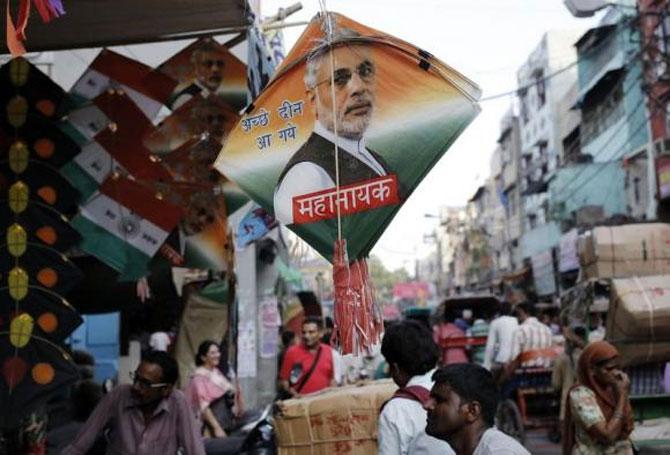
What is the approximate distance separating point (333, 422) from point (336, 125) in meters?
1.97

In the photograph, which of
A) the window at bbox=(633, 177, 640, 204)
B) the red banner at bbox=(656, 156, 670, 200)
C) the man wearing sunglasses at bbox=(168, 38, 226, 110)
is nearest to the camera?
the man wearing sunglasses at bbox=(168, 38, 226, 110)

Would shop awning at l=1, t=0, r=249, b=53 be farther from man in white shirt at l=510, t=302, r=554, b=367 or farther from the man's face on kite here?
man in white shirt at l=510, t=302, r=554, b=367

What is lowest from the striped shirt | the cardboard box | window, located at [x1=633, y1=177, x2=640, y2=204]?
the cardboard box

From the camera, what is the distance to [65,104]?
6.83 meters

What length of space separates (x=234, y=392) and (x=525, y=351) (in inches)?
188

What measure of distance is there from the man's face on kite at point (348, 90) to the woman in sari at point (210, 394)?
4.04 m

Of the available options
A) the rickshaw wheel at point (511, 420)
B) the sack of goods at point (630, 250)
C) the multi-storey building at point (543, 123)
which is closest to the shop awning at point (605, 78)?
the multi-storey building at point (543, 123)

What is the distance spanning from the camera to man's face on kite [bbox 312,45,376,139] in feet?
13.7

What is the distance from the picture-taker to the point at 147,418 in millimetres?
4535

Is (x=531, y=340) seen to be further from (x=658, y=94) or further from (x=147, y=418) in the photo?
(x=658, y=94)

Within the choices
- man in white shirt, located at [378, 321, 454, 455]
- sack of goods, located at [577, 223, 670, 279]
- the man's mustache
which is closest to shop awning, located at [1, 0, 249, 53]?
the man's mustache

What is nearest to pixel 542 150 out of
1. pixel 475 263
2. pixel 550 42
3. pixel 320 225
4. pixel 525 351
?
pixel 550 42

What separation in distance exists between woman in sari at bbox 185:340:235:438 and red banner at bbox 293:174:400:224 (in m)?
3.75

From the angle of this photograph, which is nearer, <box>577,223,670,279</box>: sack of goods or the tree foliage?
<box>577,223,670,279</box>: sack of goods
